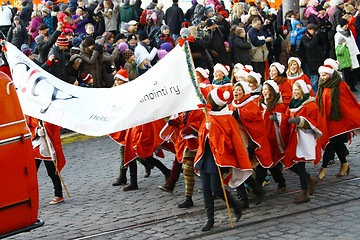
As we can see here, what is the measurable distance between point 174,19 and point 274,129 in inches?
396

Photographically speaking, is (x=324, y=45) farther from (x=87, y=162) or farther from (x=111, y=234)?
(x=111, y=234)

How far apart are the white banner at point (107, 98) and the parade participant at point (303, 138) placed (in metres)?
1.83

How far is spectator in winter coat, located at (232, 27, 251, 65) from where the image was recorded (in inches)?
675

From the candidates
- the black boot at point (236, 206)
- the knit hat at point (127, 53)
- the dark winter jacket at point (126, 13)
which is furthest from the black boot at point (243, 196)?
the dark winter jacket at point (126, 13)

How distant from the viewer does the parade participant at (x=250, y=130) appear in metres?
9.32

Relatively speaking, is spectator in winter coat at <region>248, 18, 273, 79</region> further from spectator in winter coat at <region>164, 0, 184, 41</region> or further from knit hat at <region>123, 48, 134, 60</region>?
knit hat at <region>123, 48, 134, 60</region>

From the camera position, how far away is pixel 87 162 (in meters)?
13.0

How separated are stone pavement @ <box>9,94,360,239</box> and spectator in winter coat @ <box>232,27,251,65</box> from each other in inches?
242

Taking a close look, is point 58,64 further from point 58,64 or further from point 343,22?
point 343,22

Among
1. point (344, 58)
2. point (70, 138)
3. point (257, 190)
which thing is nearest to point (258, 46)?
point (344, 58)

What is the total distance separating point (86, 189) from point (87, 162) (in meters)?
2.12

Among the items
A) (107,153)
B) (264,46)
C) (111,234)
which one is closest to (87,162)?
(107,153)

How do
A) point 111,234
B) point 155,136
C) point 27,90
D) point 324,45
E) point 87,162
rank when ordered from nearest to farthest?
point 111,234
point 27,90
point 155,136
point 87,162
point 324,45

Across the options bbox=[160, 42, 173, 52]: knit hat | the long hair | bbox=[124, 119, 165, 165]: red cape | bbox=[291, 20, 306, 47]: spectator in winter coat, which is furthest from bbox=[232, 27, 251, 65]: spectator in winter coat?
the long hair
